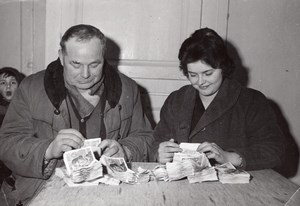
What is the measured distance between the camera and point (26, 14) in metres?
4.11

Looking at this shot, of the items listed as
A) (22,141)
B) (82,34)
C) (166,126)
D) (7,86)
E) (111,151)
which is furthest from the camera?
(7,86)

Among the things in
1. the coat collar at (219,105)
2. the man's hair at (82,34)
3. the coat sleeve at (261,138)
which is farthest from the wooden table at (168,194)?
the man's hair at (82,34)

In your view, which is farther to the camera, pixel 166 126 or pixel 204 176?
pixel 166 126

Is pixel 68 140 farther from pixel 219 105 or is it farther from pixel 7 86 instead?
pixel 7 86

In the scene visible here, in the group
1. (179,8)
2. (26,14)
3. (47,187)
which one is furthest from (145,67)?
(47,187)

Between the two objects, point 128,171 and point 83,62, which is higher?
point 83,62

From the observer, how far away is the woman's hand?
1.96m

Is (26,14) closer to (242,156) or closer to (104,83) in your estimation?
(104,83)

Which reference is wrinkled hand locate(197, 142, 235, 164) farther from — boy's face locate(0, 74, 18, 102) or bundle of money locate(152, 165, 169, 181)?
boy's face locate(0, 74, 18, 102)

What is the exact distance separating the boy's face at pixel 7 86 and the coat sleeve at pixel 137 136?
151cm

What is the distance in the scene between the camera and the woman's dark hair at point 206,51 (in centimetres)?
238

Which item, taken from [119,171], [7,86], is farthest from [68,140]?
[7,86]

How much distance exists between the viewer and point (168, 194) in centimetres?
158

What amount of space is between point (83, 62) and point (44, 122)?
1.68 feet
